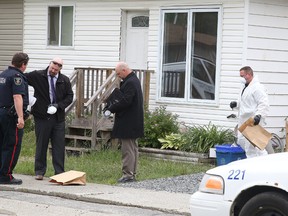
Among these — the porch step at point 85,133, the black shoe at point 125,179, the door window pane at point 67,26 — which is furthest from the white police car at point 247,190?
the door window pane at point 67,26

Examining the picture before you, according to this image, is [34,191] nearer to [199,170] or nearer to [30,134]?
[199,170]

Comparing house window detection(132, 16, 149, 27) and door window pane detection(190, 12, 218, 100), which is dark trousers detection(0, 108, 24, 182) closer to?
door window pane detection(190, 12, 218, 100)

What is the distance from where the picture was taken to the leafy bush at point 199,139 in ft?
48.3

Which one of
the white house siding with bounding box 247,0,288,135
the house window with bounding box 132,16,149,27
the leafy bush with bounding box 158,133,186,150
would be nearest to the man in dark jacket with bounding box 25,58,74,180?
the leafy bush with bounding box 158,133,186,150

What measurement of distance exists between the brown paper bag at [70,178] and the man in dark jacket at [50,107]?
0.43 meters

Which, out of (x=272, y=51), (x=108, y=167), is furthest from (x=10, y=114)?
(x=272, y=51)

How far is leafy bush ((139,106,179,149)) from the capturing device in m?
15.4

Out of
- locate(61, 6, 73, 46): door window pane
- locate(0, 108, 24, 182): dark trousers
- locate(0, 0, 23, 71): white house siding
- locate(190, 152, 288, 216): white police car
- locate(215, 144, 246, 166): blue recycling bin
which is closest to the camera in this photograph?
locate(190, 152, 288, 216): white police car

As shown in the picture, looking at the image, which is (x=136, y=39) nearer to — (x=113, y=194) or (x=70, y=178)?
(x=70, y=178)

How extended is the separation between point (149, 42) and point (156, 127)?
2.17 meters

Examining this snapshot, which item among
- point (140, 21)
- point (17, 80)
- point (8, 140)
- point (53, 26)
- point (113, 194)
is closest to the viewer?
point (113, 194)

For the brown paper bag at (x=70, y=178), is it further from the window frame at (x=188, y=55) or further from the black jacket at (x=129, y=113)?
the window frame at (x=188, y=55)

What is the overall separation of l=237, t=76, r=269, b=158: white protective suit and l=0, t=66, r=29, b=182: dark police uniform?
3.86 metres

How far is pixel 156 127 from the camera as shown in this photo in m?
15.4
